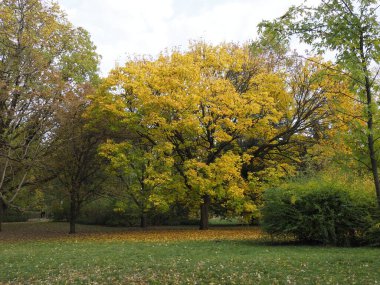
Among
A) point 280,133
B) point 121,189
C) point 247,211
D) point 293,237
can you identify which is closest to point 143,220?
point 121,189

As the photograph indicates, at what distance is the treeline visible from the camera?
15.3 m

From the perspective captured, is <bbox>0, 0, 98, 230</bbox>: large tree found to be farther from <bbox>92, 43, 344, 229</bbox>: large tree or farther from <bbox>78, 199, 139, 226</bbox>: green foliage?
<bbox>78, 199, 139, 226</bbox>: green foliage

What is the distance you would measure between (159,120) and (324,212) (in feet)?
31.4

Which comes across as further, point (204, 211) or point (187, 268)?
point (204, 211)

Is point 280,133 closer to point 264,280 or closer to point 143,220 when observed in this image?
point 143,220

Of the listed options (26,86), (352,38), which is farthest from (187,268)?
(26,86)

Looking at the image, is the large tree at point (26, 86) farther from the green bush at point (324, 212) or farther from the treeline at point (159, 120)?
the green bush at point (324, 212)

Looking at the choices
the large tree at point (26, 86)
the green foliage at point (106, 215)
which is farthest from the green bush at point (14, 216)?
the large tree at point (26, 86)

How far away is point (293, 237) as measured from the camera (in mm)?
15141

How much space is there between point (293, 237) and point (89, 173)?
12221 mm

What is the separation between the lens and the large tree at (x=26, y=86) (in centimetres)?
1354

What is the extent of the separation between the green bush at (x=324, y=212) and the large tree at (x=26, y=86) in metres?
9.31

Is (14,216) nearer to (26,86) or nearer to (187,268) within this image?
(26,86)

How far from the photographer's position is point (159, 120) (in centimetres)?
1950
